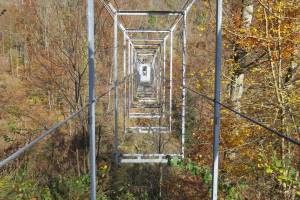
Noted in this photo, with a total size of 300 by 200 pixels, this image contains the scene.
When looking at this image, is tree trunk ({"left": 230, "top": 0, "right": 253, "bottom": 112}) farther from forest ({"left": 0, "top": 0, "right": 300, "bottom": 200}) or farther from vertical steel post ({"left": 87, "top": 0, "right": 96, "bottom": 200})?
vertical steel post ({"left": 87, "top": 0, "right": 96, "bottom": 200})

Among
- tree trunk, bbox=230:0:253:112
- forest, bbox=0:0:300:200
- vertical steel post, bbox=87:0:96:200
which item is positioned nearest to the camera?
vertical steel post, bbox=87:0:96:200

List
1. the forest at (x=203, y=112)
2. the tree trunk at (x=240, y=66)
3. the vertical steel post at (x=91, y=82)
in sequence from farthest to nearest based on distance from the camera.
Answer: the tree trunk at (x=240, y=66) < the forest at (x=203, y=112) < the vertical steel post at (x=91, y=82)

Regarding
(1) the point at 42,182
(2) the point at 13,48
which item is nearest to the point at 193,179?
(1) the point at 42,182

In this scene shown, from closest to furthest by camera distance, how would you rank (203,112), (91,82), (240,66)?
(91,82) → (240,66) → (203,112)

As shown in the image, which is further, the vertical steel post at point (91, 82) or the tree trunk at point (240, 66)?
A: the tree trunk at point (240, 66)

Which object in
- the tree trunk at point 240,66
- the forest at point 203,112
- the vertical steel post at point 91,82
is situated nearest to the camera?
the vertical steel post at point 91,82

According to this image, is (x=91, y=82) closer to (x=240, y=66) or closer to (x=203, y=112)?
(x=240, y=66)

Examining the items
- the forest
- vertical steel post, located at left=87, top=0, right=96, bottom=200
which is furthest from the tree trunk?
vertical steel post, located at left=87, top=0, right=96, bottom=200

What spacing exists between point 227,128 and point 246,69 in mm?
1294

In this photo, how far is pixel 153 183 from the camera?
24.2 ft

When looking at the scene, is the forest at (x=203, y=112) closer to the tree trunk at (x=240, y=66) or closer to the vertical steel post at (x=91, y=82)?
the tree trunk at (x=240, y=66)

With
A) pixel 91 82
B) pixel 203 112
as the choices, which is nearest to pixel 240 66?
pixel 203 112

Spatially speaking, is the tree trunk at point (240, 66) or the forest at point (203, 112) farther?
the tree trunk at point (240, 66)

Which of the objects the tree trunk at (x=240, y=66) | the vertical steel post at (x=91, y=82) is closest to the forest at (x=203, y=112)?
the tree trunk at (x=240, y=66)
